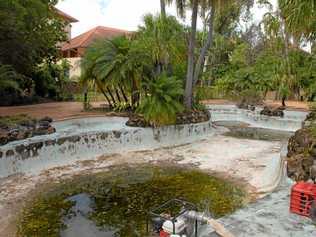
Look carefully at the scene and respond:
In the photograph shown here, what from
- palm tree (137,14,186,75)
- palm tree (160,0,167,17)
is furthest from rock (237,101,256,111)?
palm tree (160,0,167,17)

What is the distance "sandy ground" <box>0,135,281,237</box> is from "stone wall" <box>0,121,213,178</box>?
39 cm

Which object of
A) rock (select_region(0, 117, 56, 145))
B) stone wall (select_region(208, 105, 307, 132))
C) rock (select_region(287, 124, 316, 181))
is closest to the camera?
rock (select_region(287, 124, 316, 181))

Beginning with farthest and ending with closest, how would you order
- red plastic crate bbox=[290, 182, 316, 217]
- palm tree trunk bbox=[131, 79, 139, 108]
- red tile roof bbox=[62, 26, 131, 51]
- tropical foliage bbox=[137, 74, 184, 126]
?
red tile roof bbox=[62, 26, 131, 51]
palm tree trunk bbox=[131, 79, 139, 108]
tropical foliage bbox=[137, 74, 184, 126]
red plastic crate bbox=[290, 182, 316, 217]

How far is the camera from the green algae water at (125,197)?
579 cm

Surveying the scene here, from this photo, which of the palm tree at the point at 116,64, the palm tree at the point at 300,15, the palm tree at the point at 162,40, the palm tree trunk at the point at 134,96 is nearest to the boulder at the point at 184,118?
the palm tree trunk at the point at 134,96

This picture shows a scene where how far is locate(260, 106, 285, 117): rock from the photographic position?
1522 cm

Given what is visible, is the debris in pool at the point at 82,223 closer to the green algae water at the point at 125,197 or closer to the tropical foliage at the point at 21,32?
the green algae water at the point at 125,197

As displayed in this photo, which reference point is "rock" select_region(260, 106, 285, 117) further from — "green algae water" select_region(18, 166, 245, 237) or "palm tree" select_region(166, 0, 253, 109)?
"green algae water" select_region(18, 166, 245, 237)

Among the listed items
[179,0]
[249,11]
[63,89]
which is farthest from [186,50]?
[249,11]

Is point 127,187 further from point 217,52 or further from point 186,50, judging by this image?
point 217,52

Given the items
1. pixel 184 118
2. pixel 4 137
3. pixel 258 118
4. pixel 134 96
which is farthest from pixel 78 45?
pixel 4 137

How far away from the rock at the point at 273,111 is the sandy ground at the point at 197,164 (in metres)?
3.75

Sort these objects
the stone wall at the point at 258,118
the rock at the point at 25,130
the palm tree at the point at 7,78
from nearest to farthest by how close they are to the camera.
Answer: the rock at the point at 25,130 → the palm tree at the point at 7,78 → the stone wall at the point at 258,118

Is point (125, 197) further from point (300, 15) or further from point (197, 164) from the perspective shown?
point (300, 15)
